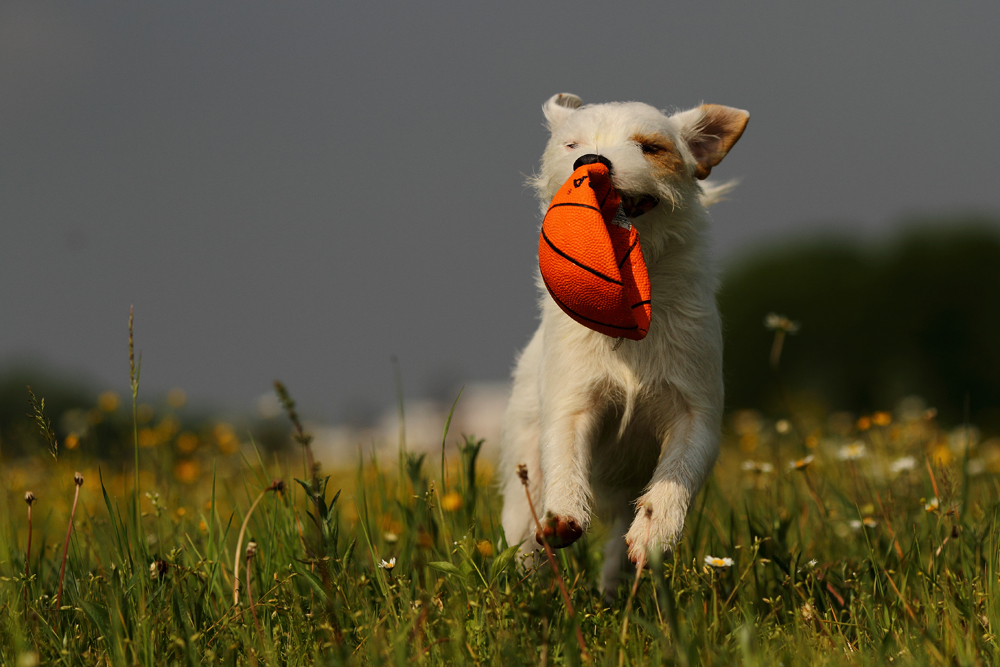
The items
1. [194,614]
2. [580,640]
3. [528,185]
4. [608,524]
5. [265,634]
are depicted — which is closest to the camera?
[580,640]

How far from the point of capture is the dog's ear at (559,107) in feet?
13.4

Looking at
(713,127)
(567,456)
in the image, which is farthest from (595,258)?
(713,127)

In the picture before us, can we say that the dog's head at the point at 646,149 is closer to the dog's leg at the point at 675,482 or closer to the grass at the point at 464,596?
the dog's leg at the point at 675,482

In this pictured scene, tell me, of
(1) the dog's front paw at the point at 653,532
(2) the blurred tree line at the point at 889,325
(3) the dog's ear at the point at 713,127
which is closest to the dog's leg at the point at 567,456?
(1) the dog's front paw at the point at 653,532

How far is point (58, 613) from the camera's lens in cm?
307

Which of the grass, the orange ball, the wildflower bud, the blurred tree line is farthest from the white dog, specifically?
the blurred tree line

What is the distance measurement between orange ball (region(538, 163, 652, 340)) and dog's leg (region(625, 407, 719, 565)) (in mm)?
572

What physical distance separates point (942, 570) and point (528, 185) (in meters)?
2.60

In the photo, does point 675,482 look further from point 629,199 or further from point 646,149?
point 646,149

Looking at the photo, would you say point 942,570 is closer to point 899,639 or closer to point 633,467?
point 899,639

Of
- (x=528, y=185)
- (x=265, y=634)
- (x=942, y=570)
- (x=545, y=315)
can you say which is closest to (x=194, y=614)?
(x=265, y=634)

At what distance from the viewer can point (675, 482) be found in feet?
10.7

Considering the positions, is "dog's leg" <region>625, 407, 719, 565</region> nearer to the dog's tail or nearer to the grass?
the grass

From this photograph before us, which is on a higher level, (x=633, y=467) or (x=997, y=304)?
(x=633, y=467)
